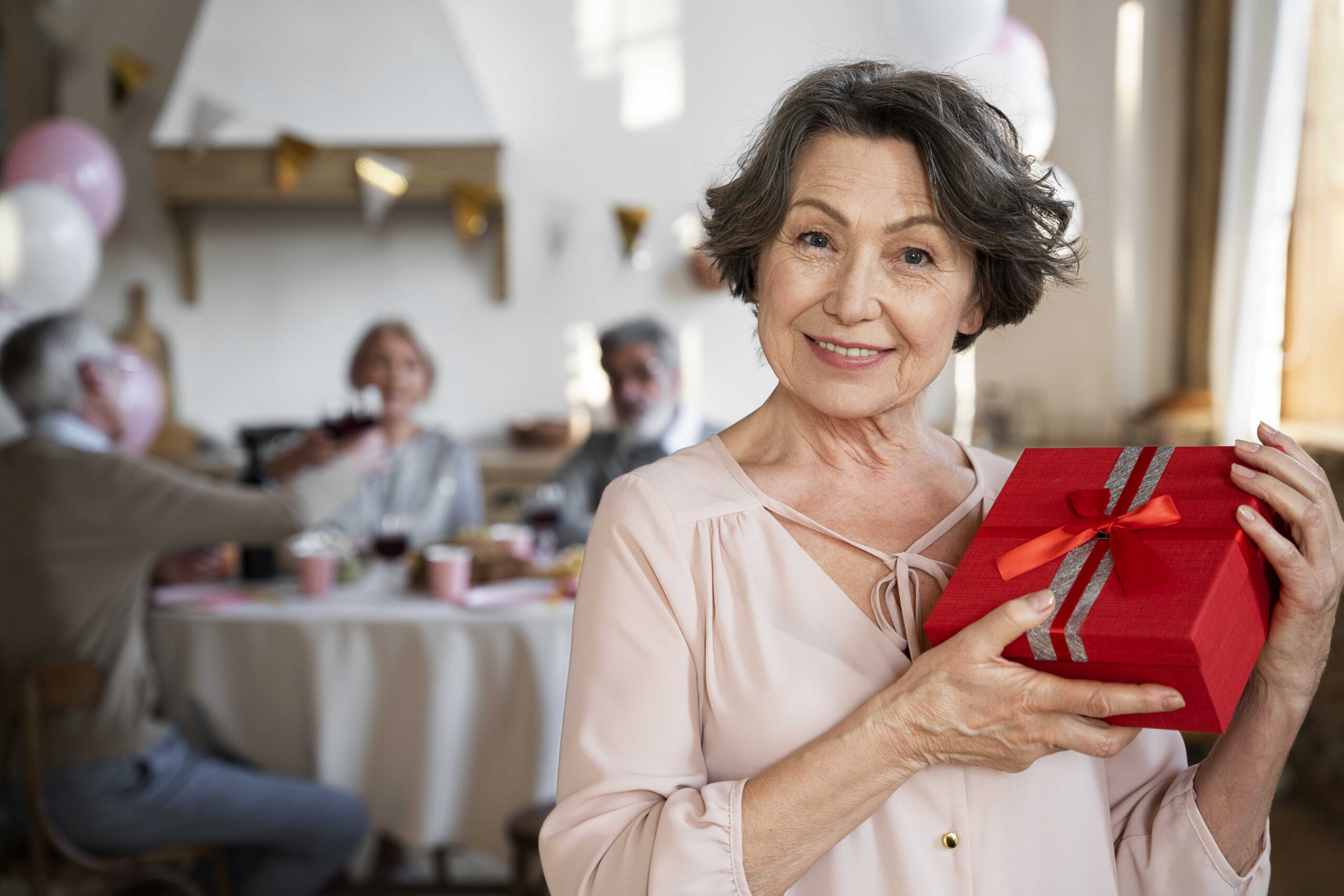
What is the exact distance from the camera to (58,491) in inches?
80.0

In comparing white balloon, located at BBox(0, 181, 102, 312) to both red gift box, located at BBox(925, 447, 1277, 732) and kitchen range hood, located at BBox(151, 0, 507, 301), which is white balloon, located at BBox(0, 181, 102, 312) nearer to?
kitchen range hood, located at BBox(151, 0, 507, 301)

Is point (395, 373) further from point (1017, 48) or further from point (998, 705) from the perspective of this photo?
point (998, 705)

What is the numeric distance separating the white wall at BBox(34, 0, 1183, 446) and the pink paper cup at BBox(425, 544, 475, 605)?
8.39ft

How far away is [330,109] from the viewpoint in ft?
14.0

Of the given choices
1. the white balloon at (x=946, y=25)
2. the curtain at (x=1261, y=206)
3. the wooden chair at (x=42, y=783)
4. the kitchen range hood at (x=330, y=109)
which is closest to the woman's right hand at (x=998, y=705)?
the wooden chair at (x=42, y=783)

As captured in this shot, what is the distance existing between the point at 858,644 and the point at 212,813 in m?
1.65

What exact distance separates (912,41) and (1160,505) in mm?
2401

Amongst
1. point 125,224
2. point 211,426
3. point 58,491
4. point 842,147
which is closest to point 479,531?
point 58,491

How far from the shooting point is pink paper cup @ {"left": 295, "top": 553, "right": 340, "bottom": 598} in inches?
90.6

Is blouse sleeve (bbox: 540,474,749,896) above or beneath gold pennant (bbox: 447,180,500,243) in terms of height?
beneath

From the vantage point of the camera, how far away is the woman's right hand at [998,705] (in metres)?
0.69

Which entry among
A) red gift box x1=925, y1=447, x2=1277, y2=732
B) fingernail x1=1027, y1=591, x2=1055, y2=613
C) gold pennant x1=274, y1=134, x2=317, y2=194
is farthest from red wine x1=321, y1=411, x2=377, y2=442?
fingernail x1=1027, y1=591, x2=1055, y2=613

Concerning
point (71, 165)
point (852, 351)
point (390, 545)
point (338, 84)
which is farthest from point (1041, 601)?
point (338, 84)

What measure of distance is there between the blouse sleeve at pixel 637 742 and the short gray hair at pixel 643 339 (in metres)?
2.33
